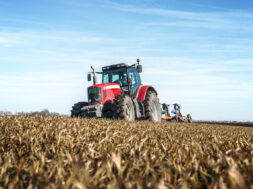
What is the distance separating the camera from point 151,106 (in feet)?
32.8

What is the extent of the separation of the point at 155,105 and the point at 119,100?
3.04m

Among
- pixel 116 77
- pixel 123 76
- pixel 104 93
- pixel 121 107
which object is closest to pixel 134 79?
pixel 123 76

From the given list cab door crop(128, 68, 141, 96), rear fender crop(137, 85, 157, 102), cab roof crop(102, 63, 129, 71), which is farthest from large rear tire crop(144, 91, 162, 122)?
cab roof crop(102, 63, 129, 71)

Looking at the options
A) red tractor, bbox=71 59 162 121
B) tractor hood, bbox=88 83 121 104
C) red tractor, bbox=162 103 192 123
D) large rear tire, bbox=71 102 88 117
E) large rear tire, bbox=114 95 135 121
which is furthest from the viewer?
red tractor, bbox=162 103 192 123

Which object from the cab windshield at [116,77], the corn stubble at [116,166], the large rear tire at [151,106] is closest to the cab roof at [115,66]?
the cab windshield at [116,77]

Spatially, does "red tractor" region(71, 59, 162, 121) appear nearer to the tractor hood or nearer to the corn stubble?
the tractor hood

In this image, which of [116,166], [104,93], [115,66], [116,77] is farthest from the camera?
[116,77]

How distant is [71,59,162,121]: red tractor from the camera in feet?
26.1

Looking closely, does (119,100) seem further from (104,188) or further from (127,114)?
(104,188)

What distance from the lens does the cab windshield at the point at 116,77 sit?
30.5 ft

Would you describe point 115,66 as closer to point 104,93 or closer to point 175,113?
point 104,93

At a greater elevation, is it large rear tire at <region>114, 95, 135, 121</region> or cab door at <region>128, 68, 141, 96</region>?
cab door at <region>128, 68, 141, 96</region>

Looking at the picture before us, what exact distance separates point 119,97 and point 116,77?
1719mm

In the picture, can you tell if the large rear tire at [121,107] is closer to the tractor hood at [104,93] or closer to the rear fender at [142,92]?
the tractor hood at [104,93]
